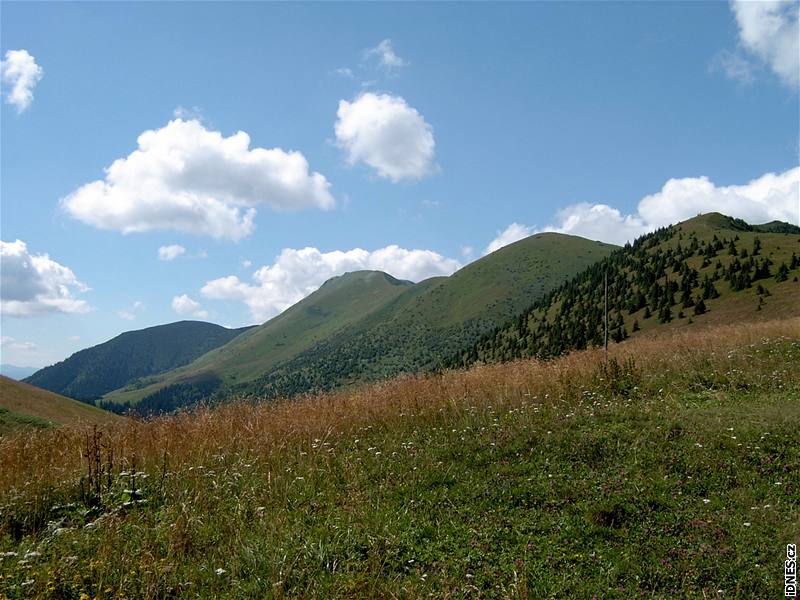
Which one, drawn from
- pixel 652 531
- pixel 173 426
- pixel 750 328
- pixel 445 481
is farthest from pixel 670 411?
pixel 750 328

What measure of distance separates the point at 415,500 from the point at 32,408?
15800 millimetres

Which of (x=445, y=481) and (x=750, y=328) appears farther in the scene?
(x=750, y=328)

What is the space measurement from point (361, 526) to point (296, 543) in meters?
0.72

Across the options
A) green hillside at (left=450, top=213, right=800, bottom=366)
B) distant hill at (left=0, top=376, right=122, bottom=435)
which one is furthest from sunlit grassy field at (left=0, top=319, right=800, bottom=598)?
green hillside at (left=450, top=213, right=800, bottom=366)

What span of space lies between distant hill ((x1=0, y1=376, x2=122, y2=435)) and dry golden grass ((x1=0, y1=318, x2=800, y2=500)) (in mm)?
4989

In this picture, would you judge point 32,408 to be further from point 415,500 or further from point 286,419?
point 415,500

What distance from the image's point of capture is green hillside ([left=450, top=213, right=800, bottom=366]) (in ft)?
134

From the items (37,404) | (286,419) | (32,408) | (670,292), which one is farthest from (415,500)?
(670,292)

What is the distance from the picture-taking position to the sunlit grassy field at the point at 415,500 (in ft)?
14.8

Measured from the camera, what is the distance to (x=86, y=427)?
802 cm

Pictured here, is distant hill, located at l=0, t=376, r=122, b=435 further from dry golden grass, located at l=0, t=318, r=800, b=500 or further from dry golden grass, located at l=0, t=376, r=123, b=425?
dry golden grass, located at l=0, t=318, r=800, b=500

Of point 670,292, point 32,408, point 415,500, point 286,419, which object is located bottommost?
point 415,500

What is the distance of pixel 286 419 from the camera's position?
8.90 m

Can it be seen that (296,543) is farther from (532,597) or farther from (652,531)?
(652,531)
